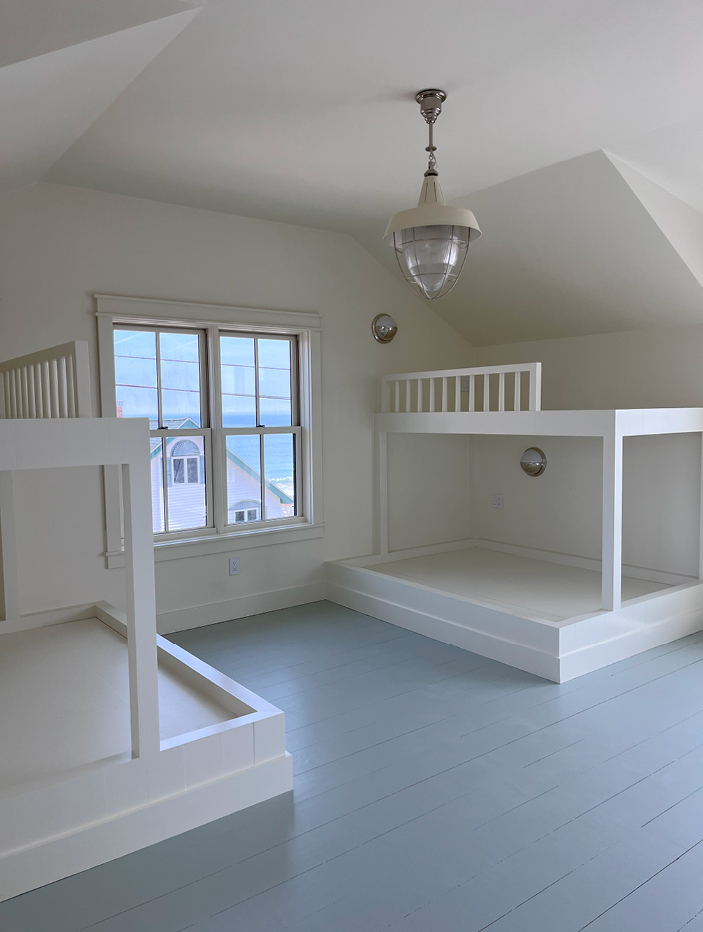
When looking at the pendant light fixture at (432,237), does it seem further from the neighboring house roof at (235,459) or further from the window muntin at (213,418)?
the neighboring house roof at (235,459)

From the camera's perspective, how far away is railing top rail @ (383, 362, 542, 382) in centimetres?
399

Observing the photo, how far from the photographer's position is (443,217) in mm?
2555

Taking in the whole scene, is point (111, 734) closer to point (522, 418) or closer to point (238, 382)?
point (238, 382)

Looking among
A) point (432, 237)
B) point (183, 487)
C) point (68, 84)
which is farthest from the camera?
point (183, 487)

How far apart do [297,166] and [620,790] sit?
321 centimetres

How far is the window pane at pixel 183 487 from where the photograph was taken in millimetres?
4395

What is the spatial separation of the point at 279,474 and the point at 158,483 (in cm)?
90

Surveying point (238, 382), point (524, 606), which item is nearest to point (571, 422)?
point (524, 606)

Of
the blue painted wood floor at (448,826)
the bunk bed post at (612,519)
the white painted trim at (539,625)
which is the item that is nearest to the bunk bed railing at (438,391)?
the bunk bed post at (612,519)

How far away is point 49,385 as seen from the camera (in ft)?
7.79

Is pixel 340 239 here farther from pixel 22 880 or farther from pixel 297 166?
pixel 22 880

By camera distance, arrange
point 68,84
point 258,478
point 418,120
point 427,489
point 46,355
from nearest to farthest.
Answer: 1. point 68,84
2. point 46,355
3. point 418,120
4. point 258,478
5. point 427,489

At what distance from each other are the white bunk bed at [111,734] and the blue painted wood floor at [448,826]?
9cm

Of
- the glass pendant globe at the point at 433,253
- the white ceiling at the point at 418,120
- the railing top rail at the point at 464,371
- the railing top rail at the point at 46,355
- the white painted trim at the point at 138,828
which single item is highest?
the white ceiling at the point at 418,120
